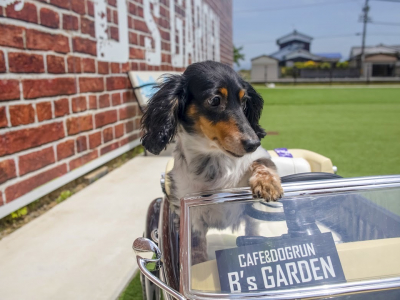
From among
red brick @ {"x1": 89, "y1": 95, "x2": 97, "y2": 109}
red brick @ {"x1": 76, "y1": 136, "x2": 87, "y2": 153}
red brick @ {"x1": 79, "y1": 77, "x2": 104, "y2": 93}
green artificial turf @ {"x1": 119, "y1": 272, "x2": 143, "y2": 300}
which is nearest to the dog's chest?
green artificial turf @ {"x1": 119, "y1": 272, "x2": 143, "y2": 300}

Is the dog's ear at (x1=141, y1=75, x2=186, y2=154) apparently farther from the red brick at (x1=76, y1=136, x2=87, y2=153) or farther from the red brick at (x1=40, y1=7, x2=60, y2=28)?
the red brick at (x1=76, y1=136, x2=87, y2=153)

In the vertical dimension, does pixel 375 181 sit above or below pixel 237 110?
below

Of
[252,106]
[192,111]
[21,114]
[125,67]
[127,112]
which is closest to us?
[192,111]

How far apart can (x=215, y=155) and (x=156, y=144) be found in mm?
338

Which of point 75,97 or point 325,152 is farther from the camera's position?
point 325,152

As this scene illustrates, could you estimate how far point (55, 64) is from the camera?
3.61 m

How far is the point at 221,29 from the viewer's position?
16.1m

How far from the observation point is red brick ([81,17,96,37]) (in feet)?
13.7

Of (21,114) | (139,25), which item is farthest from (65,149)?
(139,25)

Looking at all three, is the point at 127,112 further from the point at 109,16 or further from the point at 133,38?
the point at 109,16

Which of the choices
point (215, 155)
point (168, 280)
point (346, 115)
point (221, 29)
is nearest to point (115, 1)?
point (215, 155)

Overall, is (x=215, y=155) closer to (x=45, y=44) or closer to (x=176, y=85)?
(x=176, y=85)

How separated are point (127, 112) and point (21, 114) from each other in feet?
8.07

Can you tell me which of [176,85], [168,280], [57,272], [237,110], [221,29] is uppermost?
[221,29]
